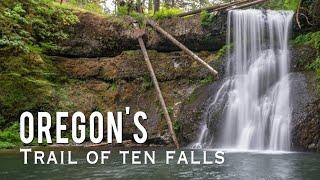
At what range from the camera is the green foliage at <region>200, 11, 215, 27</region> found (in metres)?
16.1

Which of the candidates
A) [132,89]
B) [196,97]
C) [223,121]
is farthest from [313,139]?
[132,89]

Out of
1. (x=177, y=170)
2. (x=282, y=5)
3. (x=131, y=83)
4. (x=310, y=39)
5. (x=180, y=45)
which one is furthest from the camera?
(x=282, y=5)

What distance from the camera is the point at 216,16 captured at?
1597 centimetres

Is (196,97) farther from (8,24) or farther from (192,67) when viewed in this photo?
(8,24)

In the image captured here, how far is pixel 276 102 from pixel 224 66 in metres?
3.57

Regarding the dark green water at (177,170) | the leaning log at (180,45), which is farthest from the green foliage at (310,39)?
the dark green water at (177,170)

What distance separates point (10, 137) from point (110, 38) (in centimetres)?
579

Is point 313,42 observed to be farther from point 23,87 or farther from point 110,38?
point 23,87

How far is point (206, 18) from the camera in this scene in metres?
16.3

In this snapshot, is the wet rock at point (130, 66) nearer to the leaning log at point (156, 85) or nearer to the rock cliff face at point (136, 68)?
the rock cliff face at point (136, 68)

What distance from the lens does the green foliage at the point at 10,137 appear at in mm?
12644

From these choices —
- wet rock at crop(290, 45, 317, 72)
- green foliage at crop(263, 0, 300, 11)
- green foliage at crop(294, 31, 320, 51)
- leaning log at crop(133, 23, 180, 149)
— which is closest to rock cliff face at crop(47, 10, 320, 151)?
leaning log at crop(133, 23, 180, 149)

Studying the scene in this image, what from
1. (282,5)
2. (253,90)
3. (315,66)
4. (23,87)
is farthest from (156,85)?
(282,5)

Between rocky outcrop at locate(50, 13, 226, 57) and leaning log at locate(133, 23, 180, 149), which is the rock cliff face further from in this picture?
leaning log at locate(133, 23, 180, 149)
